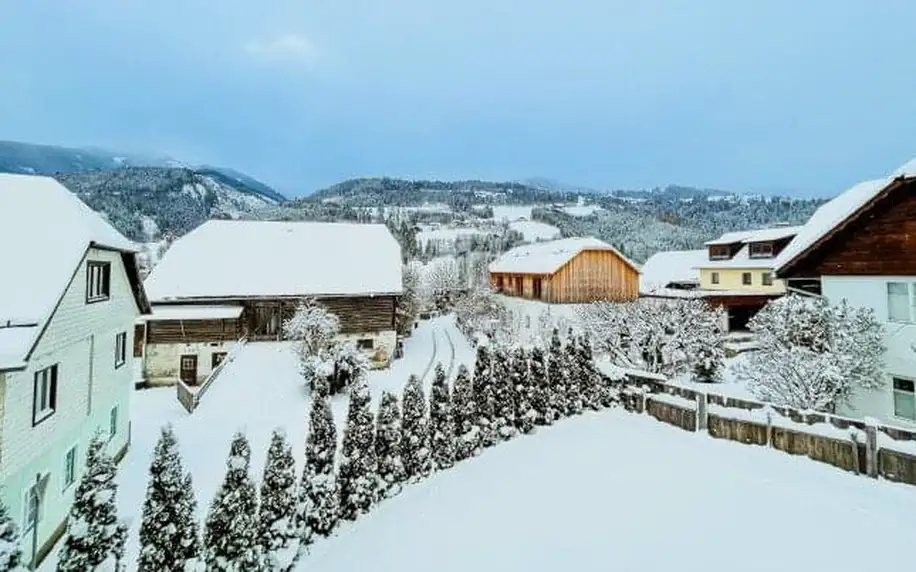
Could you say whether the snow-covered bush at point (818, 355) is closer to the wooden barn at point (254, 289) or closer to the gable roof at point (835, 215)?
the gable roof at point (835, 215)

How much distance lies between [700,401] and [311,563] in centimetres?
938

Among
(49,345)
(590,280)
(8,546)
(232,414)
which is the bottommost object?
(232,414)

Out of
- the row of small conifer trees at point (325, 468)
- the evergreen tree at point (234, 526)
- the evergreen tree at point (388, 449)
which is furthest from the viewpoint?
the evergreen tree at point (388, 449)

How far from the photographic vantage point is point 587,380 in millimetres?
14953

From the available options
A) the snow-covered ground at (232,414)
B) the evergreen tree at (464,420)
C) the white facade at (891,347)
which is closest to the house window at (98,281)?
the snow-covered ground at (232,414)

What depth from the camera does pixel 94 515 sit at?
21.7 feet

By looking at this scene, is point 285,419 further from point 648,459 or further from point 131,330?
point 648,459

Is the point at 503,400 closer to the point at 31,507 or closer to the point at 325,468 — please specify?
the point at 325,468

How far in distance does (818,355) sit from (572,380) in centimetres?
630

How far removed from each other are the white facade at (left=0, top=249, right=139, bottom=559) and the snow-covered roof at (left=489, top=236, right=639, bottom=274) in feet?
107

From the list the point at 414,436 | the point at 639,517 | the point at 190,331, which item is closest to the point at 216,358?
the point at 190,331

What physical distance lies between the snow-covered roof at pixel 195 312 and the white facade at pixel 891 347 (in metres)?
26.9

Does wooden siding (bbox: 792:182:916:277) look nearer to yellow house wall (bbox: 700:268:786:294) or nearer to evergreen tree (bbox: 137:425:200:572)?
evergreen tree (bbox: 137:425:200:572)

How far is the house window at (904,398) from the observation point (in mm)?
12469
